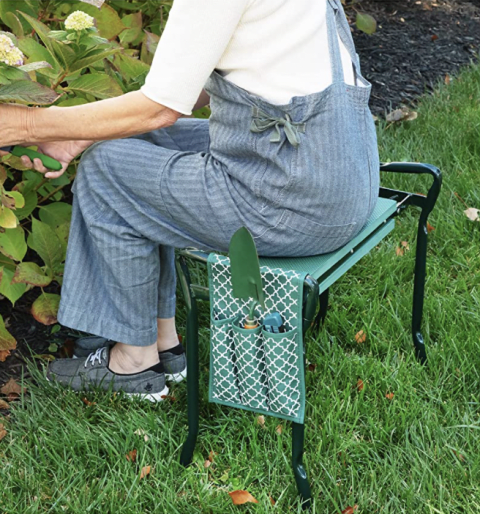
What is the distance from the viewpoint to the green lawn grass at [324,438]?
5.84ft

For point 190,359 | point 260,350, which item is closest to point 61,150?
point 190,359

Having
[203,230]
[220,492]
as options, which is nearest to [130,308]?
[203,230]

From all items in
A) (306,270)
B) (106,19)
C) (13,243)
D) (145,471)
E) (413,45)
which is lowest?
(413,45)

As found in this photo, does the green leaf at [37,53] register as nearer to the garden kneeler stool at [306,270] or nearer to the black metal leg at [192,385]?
the garden kneeler stool at [306,270]

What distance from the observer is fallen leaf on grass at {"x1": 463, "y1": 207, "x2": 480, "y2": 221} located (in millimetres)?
2895

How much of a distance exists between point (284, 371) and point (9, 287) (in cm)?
90

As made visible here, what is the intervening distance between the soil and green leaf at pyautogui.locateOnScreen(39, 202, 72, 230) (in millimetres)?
2231

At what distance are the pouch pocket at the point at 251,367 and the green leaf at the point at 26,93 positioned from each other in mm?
672

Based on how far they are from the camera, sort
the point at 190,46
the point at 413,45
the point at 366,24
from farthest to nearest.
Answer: the point at 413,45, the point at 366,24, the point at 190,46

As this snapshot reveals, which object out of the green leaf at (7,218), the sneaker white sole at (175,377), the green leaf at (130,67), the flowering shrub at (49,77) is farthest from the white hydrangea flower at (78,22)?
the sneaker white sole at (175,377)

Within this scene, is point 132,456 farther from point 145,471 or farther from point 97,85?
point 97,85

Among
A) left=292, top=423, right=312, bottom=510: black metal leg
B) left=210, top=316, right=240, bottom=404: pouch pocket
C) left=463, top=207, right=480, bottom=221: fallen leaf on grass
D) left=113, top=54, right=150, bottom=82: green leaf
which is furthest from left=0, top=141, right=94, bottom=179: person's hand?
left=463, top=207, right=480, bottom=221: fallen leaf on grass

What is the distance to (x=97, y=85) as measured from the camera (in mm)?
1891

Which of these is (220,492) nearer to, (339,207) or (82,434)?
(82,434)
